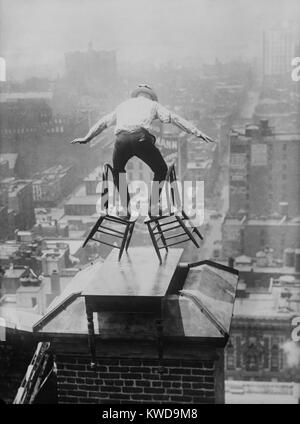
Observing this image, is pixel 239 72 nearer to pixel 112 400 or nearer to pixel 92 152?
pixel 92 152

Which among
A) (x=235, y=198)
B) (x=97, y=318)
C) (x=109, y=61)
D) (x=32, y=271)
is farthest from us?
(x=235, y=198)

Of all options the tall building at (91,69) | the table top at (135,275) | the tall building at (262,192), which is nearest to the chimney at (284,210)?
the tall building at (262,192)

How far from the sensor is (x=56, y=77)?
65.1 ft

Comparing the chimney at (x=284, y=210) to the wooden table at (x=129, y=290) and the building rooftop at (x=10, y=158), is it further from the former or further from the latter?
the wooden table at (x=129, y=290)

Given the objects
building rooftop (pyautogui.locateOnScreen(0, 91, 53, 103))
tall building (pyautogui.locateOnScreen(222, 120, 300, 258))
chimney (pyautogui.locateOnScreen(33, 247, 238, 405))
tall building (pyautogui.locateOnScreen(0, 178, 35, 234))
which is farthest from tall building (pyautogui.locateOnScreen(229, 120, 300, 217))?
chimney (pyautogui.locateOnScreen(33, 247, 238, 405))

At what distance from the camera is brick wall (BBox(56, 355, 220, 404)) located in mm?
5027

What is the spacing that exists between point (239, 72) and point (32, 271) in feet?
34.8

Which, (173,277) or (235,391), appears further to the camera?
(235,391)

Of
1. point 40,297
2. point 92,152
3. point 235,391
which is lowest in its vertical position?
point 235,391

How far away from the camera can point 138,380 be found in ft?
16.7

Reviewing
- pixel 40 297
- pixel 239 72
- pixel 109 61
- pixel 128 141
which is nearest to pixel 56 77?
pixel 109 61

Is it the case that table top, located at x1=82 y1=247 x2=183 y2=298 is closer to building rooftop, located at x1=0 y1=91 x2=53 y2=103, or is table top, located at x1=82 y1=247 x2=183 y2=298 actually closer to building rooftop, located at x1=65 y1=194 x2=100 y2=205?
building rooftop, located at x1=0 y1=91 x2=53 y2=103

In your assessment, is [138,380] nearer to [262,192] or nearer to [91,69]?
[91,69]

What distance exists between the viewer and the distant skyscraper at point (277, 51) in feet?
53.4
